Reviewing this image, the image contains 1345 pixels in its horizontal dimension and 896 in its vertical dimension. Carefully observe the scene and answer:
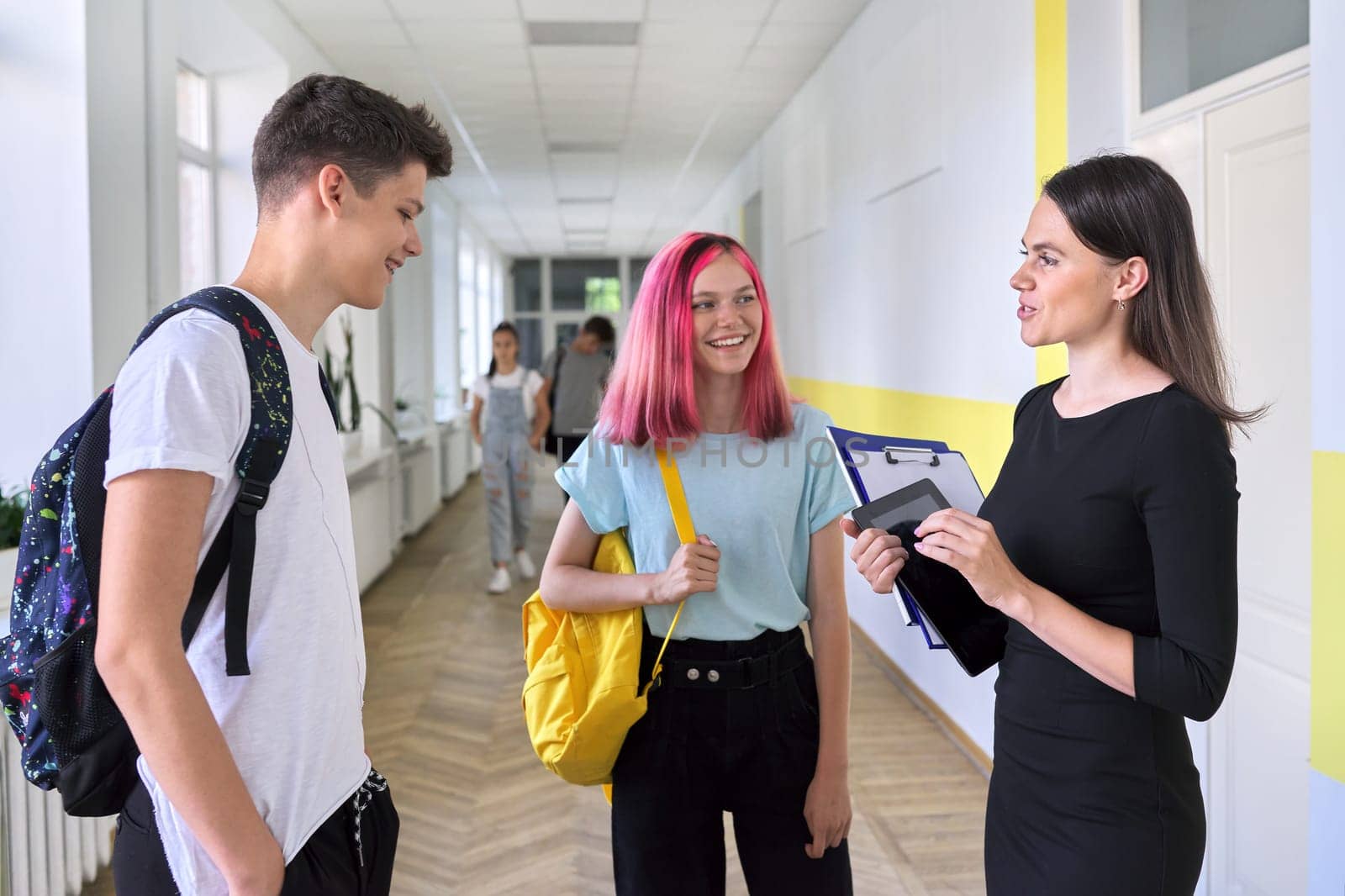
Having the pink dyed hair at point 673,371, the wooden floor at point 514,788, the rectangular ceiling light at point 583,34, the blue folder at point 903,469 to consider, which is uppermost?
the rectangular ceiling light at point 583,34

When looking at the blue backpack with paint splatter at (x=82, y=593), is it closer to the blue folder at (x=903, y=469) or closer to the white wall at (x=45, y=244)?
the blue folder at (x=903, y=469)

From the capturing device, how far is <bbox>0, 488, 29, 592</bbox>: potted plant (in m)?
2.77

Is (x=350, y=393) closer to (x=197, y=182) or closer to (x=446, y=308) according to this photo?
(x=197, y=182)

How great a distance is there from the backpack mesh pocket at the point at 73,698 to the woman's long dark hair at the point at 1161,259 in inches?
48.6

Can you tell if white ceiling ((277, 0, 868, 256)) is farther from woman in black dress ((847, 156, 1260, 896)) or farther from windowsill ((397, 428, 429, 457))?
woman in black dress ((847, 156, 1260, 896))

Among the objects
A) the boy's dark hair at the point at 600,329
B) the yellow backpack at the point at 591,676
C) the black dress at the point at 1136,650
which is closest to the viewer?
the black dress at the point at 1136,650

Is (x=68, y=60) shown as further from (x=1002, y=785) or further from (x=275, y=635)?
(x=1002, y=785)

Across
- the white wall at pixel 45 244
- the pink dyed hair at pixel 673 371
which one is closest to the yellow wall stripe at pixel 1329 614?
the pink dyed hair at pixel 673 371

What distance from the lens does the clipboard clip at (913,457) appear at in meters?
1.53

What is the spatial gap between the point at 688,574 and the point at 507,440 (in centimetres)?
546

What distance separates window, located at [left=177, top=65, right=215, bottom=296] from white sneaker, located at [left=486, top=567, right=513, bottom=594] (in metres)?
2.56

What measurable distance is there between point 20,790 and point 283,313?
6.18 ft

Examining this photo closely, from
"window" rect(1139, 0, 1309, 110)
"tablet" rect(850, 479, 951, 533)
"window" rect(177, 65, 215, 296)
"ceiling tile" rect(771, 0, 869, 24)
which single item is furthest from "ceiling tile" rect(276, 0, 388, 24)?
"tablet" rect(850, 479, 951, 533)

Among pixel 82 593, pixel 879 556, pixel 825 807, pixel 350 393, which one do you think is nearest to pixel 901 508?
pixel 879 556
